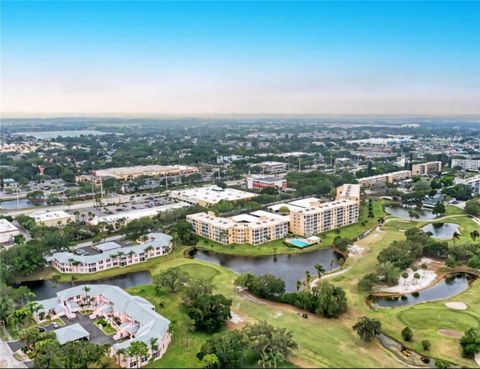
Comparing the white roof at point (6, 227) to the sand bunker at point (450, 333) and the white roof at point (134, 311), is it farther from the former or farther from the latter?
the sand bunker at point (450, 333)

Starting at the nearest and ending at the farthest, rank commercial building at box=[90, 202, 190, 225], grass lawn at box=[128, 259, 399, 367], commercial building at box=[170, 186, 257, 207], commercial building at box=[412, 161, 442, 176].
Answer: grass lawn at box=[128, 259, 399, 367], commercial building at box=[90, 202, 190, 225], commercial building at box=[170, 186, 257, 207], commercial building at box=[412, 161, 442, 176]

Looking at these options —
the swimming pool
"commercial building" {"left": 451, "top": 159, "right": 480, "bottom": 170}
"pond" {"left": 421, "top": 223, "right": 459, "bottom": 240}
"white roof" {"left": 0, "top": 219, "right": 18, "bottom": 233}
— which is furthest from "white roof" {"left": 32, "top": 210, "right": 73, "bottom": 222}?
"commercial building" {"left": 451, "top": 159, "right": 480, "bottom": 170}

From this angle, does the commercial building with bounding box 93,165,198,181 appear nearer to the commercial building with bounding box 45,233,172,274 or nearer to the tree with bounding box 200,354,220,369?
the commercial building with bounding box 45,233,172,274

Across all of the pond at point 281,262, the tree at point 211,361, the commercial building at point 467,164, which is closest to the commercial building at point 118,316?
the tree at point 211,361

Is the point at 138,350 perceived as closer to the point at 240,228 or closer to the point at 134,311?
the point at 134,311

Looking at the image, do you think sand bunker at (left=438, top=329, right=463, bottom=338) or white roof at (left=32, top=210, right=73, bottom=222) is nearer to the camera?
sand bunker at (left=438, top=329, right=463, bottom=338)

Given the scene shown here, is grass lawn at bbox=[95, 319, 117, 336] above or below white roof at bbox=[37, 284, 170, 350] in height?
below
